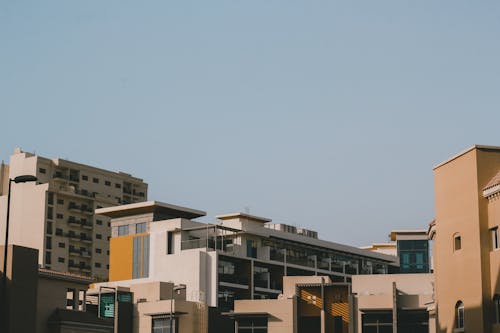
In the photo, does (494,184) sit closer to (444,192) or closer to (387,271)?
(444,192)

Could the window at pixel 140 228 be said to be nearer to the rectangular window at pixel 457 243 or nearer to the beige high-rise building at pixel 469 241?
the beige high-rise building at pixel 469 241

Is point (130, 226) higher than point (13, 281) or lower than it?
higher

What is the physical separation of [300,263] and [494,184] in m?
71.1

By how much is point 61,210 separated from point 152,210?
45.6 metres

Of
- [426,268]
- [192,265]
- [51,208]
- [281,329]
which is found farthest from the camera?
[51,208]

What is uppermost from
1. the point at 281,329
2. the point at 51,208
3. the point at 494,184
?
the point at 51,208

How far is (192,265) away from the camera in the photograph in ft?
337

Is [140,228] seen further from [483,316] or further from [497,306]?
[497,306]

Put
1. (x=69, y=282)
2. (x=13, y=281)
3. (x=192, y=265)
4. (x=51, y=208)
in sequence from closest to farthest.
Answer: (x=13, y=281) → (x=69, y=282) → (x=192, y=265) → (x=51, y=208)

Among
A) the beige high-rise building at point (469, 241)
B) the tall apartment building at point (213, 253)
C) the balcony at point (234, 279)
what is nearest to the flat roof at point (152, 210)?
the tall apartment building at point (213, 253)

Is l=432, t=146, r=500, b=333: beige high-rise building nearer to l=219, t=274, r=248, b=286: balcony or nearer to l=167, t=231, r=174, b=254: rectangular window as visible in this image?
l=219, t=274, r=248, b=286: balcony

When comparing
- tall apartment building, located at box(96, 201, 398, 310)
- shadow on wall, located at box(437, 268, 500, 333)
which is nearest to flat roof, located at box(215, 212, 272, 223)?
tall apartment building, located at box(96, 201, 398, 310)

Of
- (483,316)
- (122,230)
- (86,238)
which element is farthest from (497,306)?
(86,238)

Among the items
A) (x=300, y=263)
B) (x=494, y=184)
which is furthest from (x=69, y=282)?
(x=300, y=263)
